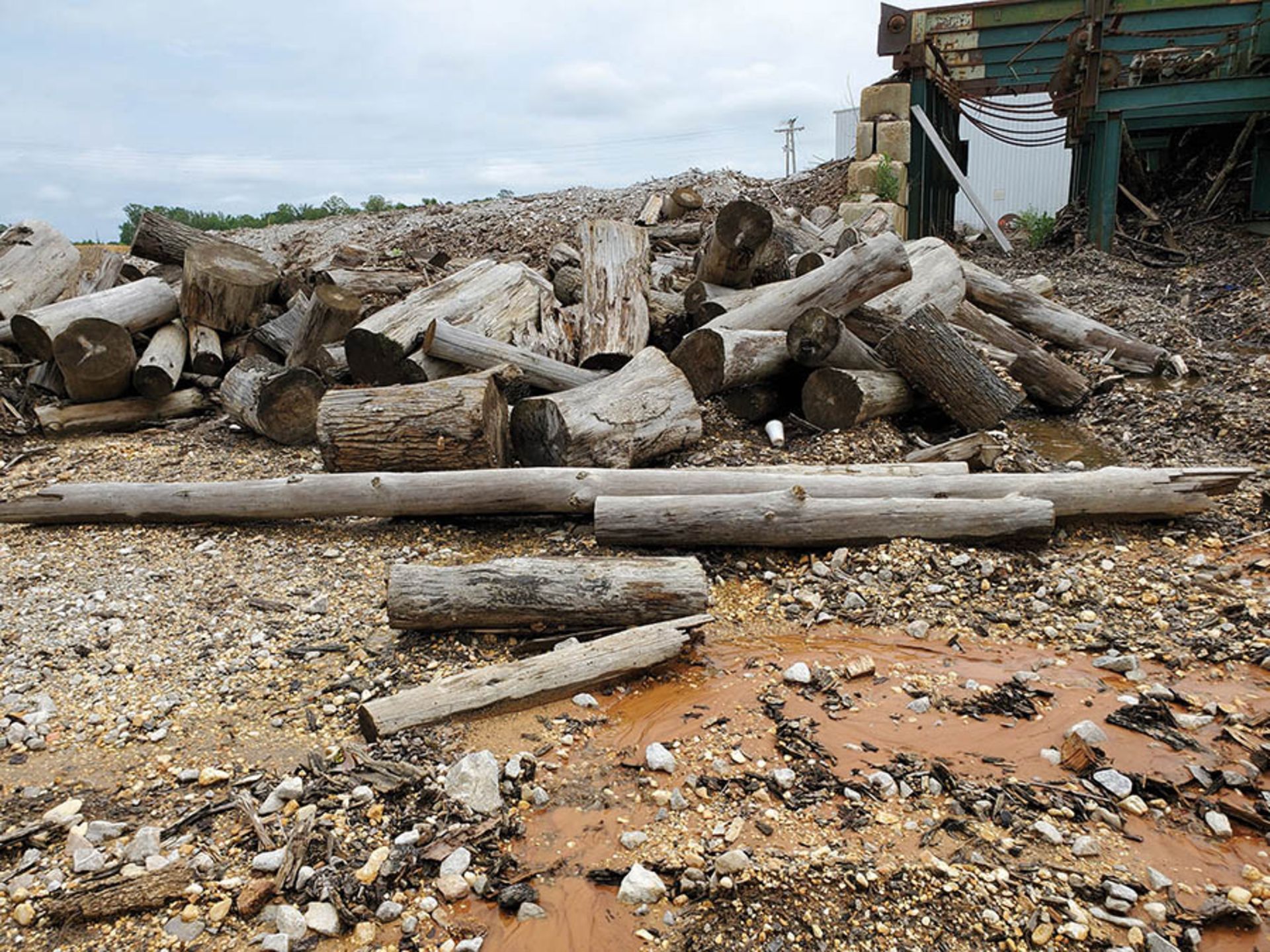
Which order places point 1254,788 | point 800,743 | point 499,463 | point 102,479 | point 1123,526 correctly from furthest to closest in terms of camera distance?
1. point 102,479
2. point 499,463
3. point 1123,526
4. point 800,743
5. point 1254,788

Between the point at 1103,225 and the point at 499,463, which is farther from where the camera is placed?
the point at 1103,225

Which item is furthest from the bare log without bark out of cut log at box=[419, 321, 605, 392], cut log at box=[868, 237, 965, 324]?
cut log at box=[868, 237, 965, 324]

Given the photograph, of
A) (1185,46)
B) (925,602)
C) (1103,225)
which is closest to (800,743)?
(925,602)

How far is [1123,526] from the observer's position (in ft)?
18.4

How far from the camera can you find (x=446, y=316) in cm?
745

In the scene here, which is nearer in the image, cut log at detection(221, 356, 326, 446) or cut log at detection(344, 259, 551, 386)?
cut log at detection(344, 259, 551, 386)

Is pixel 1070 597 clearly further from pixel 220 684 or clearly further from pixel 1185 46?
pixel 1185 46

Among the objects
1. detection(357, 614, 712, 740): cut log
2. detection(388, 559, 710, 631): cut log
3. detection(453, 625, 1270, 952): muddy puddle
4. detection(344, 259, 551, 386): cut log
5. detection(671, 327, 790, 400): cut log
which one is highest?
detection(344, 259, 551, 386): cut log

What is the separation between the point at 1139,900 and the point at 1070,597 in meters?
2.32

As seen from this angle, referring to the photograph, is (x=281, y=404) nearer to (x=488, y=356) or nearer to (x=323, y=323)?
(x=323, y=323)

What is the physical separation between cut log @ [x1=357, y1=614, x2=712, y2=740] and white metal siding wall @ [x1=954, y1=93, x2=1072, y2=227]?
72.5ft

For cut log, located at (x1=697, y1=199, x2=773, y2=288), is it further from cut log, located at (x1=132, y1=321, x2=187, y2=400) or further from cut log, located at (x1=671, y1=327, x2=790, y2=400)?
cut log, located at (x1=132, y1=321, x2=187, y2=400)

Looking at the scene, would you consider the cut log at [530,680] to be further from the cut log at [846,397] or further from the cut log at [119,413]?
the cut log at [119,413]

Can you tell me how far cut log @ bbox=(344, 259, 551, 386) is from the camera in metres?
7.18
